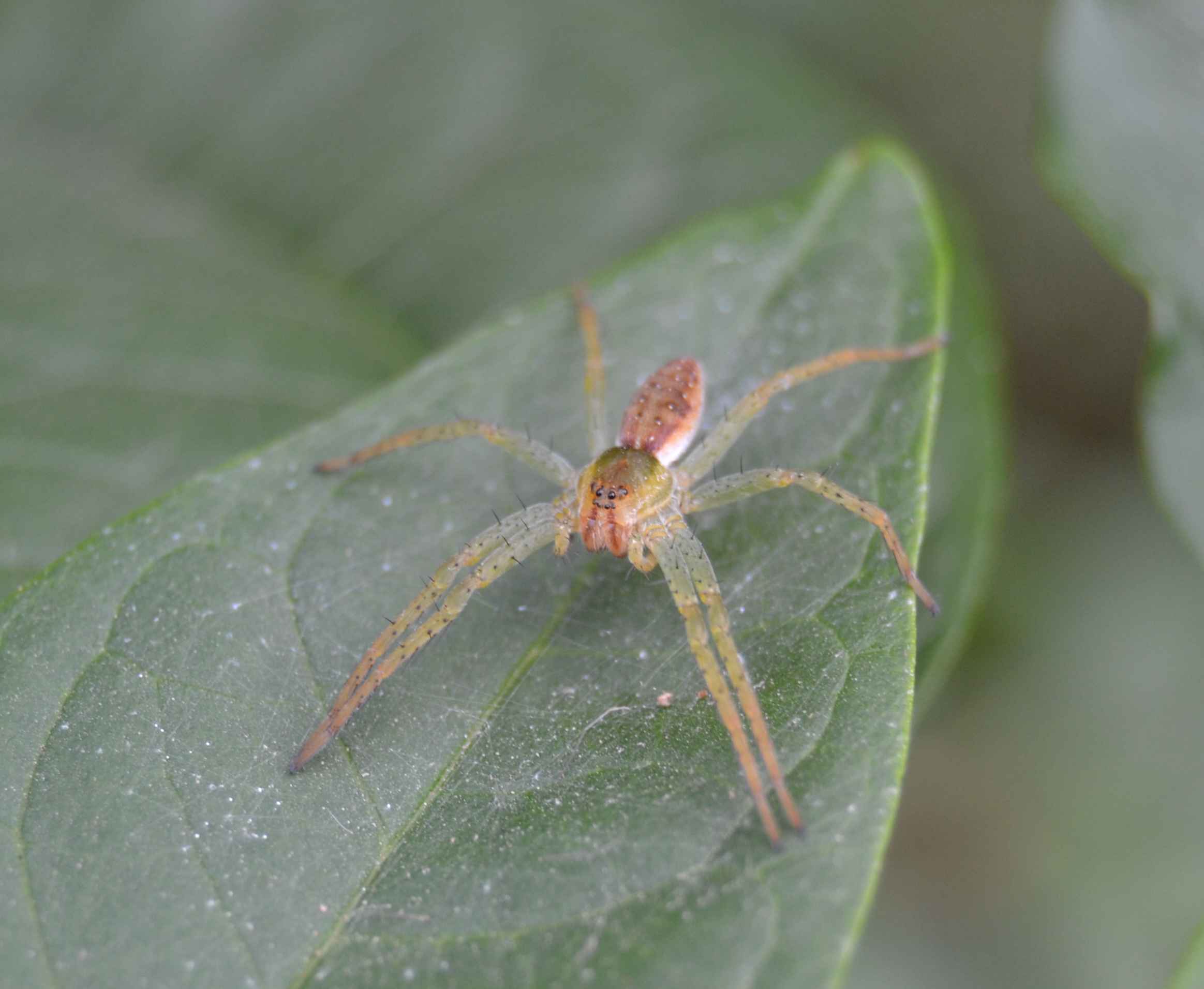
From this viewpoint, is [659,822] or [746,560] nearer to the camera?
[659,822]

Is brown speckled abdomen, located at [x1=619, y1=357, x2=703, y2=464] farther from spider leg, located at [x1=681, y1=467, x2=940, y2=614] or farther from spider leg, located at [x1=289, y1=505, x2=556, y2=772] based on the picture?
spider leg, located at [x1=289, y1=505, x2=556, y2=772]

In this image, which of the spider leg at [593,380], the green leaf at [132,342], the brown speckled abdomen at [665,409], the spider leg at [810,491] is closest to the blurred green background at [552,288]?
the green leaf at [132,342]

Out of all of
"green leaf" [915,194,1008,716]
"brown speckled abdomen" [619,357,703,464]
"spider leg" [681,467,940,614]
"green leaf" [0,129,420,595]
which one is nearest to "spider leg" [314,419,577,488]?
"brown speckled abdomen" [619,357,703,464]

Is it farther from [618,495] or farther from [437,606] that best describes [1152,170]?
[437,606]

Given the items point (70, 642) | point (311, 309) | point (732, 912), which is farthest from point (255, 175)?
point (732, 912)

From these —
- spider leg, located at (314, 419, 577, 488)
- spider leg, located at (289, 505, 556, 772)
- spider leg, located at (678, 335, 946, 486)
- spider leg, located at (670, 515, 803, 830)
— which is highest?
spider leg, located at (314, 419, 577, 488)

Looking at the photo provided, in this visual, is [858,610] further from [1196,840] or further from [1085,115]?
[1196,840]
